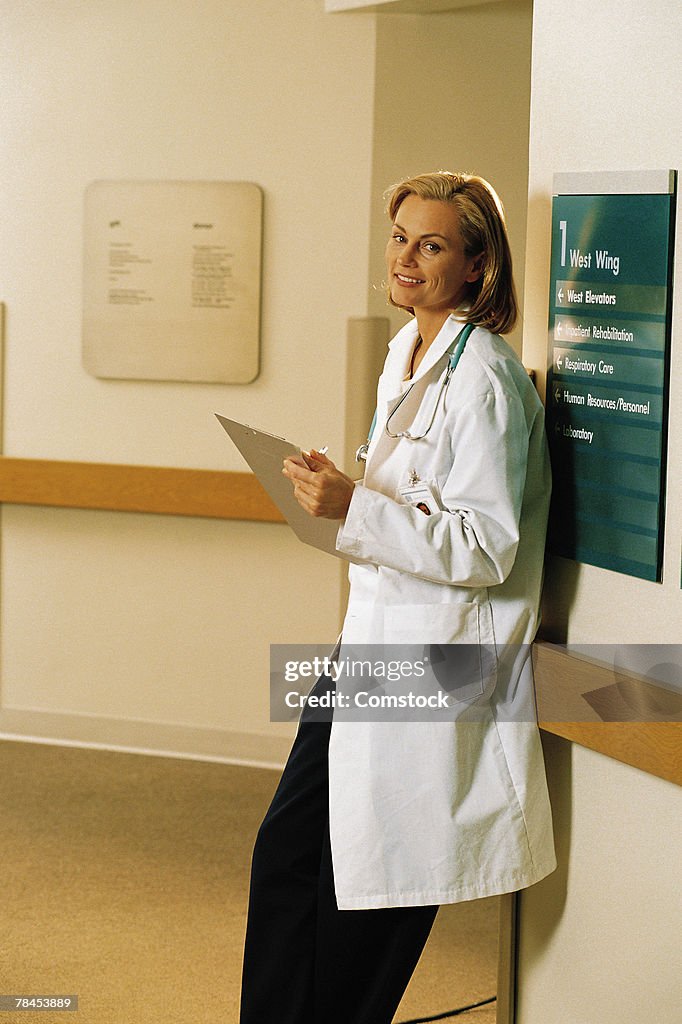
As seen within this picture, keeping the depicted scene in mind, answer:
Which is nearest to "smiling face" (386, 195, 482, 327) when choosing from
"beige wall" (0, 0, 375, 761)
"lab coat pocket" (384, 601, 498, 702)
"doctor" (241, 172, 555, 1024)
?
"doctor" (241, 172, 555, 1024)

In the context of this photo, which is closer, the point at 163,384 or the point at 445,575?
the point at 445,575

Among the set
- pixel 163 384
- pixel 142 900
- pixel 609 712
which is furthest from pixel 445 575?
pixel 163 384

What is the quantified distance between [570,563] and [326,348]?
2332 millimetres

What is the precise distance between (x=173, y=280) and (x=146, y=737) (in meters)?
1.74

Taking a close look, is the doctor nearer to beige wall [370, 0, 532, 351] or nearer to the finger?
the finger

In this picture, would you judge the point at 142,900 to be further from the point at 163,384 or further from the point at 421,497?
the point at 163,384

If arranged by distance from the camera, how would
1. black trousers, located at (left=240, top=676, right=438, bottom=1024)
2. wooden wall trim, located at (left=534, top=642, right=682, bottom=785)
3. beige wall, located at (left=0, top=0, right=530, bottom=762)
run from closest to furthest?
wooden wall trim, located at (left=534, top=642, right=682, bottom=785), black trousers, located at (left=240, top=676, right=438, bottom=1024), beige wall, located at (left=0, top=0, right=530, bottom=762)

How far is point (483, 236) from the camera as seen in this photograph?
6.44ft

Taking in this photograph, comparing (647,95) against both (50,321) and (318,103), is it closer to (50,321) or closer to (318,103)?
(318,103)

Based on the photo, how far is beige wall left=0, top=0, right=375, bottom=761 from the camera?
414 centimetres

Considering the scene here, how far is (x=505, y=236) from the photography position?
1.99 m

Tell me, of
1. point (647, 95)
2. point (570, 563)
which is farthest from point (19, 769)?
point (647, 95)

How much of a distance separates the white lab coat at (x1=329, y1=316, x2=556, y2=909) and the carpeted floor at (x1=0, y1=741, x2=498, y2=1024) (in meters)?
0.95

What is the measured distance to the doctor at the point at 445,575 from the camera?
183 centimetres
